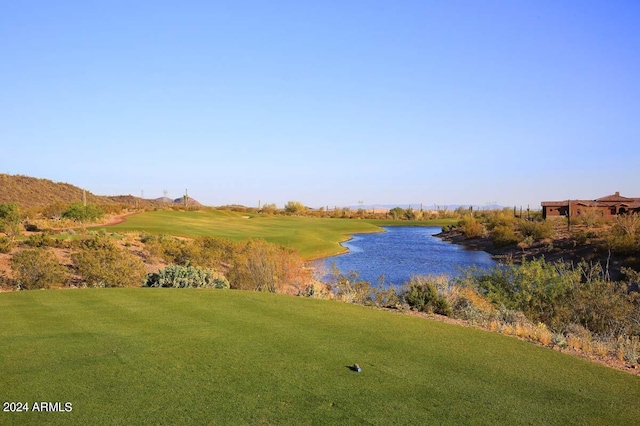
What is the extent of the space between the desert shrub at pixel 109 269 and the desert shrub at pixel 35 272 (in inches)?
38.8

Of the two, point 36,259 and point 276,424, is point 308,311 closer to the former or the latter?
point 276,424

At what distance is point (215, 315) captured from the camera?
9.99 meters

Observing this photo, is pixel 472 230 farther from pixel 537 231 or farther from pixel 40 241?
pixel 40 241

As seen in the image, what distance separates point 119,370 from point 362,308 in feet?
20.0

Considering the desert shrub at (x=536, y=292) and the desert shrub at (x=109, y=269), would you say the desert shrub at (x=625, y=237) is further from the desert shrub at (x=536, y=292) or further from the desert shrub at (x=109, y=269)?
the desert shrub at (x=109, y=269)

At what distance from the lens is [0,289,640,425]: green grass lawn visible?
5.52m

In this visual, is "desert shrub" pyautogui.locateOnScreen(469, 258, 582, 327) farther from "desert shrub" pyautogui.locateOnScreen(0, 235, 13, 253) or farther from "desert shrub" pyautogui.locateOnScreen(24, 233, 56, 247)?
"desert shrub" pyautogui.locateOnScreen(24, 233, 56, 247)

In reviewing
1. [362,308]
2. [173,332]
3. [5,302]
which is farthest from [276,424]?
[5,302]

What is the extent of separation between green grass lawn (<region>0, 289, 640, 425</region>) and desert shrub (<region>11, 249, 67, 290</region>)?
28.6 ft

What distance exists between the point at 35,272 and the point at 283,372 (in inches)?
584

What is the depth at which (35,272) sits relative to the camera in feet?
59.5

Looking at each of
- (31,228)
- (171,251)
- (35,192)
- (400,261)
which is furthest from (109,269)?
(35,192)

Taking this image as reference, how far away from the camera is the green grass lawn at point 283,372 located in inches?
217

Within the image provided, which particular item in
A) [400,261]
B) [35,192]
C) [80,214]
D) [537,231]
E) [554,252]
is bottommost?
[400,261]
